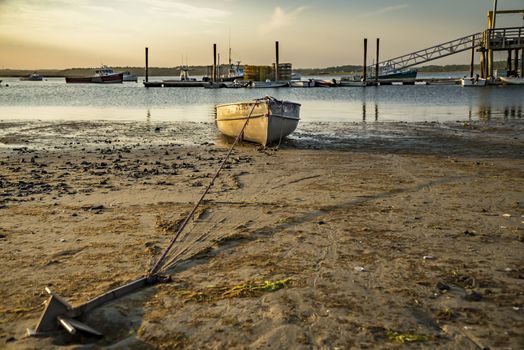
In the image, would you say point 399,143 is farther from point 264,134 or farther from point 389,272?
point 389,272

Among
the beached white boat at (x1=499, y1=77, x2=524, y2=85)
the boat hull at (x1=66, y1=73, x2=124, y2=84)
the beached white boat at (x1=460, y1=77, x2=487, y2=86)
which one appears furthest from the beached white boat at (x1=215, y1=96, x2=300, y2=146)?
the boat hull at (x1=66, y1=73, x2=124, y2=84)

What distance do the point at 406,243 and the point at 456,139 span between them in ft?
35.7

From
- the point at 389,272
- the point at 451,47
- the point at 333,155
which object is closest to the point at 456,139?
the point at 333,155

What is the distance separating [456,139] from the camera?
15539 mm

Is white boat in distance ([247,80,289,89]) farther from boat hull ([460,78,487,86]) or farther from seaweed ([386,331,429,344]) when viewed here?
seaweed ([386,331,429,344])

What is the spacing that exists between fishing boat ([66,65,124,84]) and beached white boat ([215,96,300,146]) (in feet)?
301

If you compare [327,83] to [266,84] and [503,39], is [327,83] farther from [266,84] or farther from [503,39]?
[503,39]

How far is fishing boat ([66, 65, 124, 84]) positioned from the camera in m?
101

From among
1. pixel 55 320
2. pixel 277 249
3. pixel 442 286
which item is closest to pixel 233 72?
pixel 277 249

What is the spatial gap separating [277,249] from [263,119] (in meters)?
8.93

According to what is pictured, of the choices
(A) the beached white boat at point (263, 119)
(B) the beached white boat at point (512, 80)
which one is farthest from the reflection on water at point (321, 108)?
(A) the beached white boat at point (263, 119)

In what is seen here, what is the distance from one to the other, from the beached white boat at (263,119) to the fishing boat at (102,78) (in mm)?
91610

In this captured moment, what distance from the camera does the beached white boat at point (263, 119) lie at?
14109 mm

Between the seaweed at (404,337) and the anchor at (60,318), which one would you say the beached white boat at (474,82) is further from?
the anchor at (60,318)
